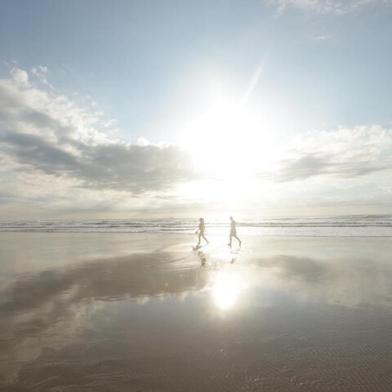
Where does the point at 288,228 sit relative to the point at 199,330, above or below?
above

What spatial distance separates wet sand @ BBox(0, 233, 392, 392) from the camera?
5.07 meters

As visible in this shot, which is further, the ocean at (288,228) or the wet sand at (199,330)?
the ocean at (288,228)

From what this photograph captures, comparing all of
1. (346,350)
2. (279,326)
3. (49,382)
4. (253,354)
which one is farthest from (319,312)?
(49,382)

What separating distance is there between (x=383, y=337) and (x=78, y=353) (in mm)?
6391

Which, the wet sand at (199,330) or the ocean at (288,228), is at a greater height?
Answer: the ocean at (288,228)

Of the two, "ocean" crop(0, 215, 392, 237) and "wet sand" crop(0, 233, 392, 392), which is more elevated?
"ocean" crop(0, 215, 392, 237)

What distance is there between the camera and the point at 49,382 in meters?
5.00

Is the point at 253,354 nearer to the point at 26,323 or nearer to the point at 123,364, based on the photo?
the point at 123,364

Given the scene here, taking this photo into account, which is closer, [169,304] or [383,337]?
[383,337]

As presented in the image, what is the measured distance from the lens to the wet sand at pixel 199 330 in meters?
5.07

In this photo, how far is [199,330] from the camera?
7082 millimetres

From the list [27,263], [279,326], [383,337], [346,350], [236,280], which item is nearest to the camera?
[346,350]

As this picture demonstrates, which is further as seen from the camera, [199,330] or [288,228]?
[288,228]

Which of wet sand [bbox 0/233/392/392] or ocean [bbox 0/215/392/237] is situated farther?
ocean [bbox 0/215/392/237]
